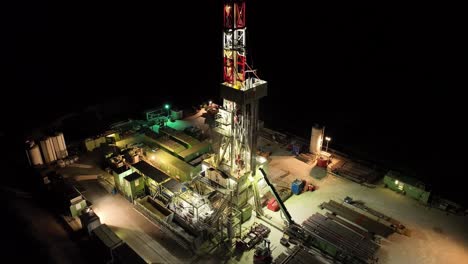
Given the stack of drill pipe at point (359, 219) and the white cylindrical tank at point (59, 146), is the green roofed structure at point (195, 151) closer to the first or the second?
the white cylindrical tank at point (59, 146)

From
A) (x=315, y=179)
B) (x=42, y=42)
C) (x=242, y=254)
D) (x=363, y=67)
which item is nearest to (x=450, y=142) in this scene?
A: (x=363, y=67)

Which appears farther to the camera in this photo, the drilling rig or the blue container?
the blue container

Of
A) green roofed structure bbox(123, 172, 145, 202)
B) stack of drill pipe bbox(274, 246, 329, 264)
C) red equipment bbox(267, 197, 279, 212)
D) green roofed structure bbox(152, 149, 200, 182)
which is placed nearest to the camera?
stack of drill pipe bbox(274, 246, 329, 264)

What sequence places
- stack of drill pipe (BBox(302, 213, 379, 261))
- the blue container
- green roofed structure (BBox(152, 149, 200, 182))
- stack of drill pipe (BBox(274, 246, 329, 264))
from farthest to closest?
green roofed structure (BBox(152, 149, 200, 182)) < the blue container < stack of drill pipe (BBox(302, 213, 379, 261)) < stack of drill pipe (BBox(274, 246, 329, 264))

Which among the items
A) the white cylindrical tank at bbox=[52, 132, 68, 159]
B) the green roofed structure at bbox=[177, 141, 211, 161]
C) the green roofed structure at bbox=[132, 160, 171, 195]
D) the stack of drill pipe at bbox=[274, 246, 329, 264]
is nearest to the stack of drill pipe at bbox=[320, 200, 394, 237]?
the stack of drill pipe at bbox=[274, 246, 329, 264]

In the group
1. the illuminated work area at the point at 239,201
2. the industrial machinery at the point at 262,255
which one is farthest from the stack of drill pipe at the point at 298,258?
the industrial machinery at the point at 262,255

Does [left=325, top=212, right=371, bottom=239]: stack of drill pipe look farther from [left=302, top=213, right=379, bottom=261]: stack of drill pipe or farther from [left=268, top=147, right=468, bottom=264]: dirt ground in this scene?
[left=268, top=147, right=468, bottom=264]: dirt ground

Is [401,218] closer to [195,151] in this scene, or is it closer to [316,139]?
[316,139]
